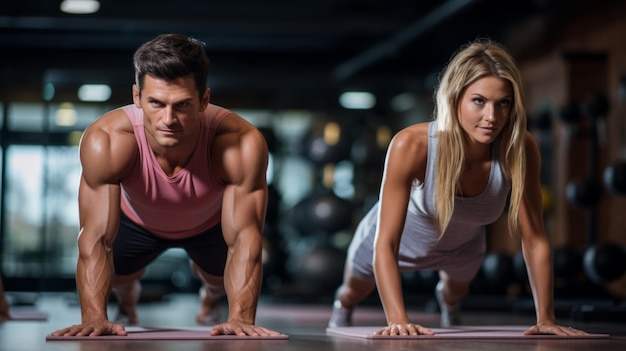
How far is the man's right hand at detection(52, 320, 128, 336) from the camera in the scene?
2.65 metres

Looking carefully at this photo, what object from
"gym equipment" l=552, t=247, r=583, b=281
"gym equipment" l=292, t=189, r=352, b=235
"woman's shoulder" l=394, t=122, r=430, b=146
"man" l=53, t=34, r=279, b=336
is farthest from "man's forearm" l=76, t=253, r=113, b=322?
"gym equipment" l=292, t=189, r=352, b=235

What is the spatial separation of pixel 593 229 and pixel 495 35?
3563mm

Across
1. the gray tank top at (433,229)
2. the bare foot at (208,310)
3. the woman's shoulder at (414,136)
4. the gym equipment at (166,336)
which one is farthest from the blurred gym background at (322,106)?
the gym equipment at (166,336)

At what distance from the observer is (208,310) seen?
165 inches

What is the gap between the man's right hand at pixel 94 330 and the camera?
8.70 feet

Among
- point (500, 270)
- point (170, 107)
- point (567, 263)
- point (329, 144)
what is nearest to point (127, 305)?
point (170, 107)

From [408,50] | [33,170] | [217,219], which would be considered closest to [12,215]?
[33,170]

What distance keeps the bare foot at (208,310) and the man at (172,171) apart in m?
1.09

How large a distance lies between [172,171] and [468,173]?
95 cm

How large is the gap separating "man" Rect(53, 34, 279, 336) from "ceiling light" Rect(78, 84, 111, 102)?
7760 mm

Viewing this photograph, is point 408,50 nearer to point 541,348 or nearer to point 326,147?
point 326,147

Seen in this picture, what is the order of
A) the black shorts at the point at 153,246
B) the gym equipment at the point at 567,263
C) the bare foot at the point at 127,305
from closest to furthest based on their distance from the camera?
the black shorts at the point at 153,246 → the bare foot at the point at 127,305 → the gym equipment at the point at 567,263

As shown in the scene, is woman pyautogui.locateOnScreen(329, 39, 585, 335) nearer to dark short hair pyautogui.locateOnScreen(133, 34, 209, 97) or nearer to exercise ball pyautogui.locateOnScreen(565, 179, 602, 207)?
dark short hair pyautogui.locateOnScreen(133, 34, 209, 97)

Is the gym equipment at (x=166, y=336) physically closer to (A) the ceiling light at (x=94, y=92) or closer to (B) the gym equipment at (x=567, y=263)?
(B) the gym equipment at (x=567, y=263)
